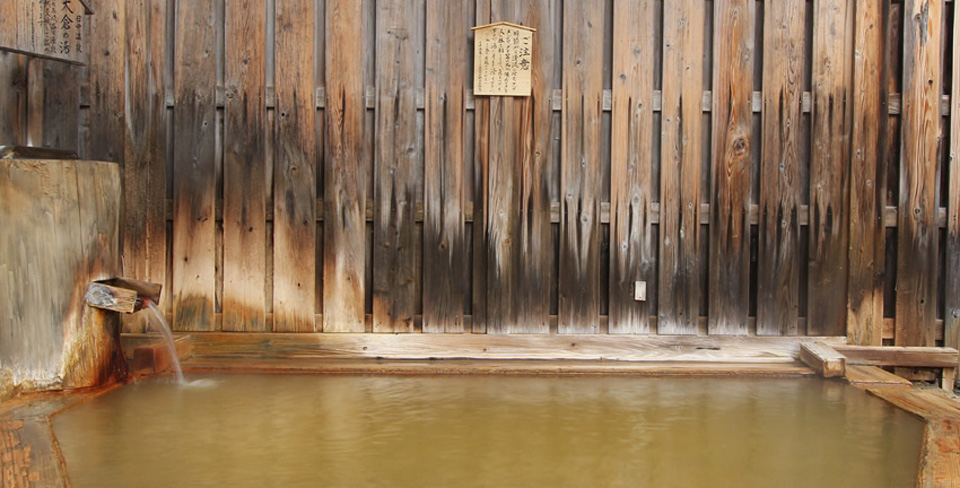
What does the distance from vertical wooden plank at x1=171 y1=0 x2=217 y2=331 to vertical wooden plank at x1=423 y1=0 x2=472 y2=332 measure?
1.53 metres

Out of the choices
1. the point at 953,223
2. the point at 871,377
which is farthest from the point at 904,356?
the point at 953,223

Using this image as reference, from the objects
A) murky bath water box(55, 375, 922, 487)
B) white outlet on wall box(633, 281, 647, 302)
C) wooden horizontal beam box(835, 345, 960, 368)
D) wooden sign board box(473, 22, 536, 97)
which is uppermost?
wooden sign board box(473, 22, 536, 97)

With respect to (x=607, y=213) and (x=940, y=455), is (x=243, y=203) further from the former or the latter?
(x=940, y=455)

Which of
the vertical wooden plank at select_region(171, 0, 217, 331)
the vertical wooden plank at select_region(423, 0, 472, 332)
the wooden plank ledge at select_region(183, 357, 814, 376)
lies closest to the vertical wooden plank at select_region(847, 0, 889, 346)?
the wooden plank ledge at select_region(183, 357, 814, 376)

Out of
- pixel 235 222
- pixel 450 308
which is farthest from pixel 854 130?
pixel 235 222

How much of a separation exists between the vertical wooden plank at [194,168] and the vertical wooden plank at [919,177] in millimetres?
4891

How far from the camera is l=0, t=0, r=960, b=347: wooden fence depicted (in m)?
5.81

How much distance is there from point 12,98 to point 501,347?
3.86 metres

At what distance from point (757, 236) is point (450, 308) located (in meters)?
2.28

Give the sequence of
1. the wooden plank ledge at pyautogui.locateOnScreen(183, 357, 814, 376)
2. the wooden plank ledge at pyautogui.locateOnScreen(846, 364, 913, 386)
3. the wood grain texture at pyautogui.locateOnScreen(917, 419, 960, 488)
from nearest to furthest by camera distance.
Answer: the wood grain texture at pyautogui.locateOnScreen(917, 419, 960, 488) → the wooden plank ledge at pyautogui.locateOnScreen(846, 364, 913, 386) → the wooden plank ledge at pyautogui.locateOnScreen(183, 357, 814, 376)

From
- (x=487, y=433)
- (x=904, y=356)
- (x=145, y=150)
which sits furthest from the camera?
(x=145, y=150)

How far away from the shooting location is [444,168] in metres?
5.87

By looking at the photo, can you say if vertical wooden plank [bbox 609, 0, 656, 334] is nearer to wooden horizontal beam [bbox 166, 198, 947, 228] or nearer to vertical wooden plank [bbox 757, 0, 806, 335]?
wooden horizontal beam [bbox 166, 198, 947, 228]

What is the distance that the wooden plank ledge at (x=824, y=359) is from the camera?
5305 mm
